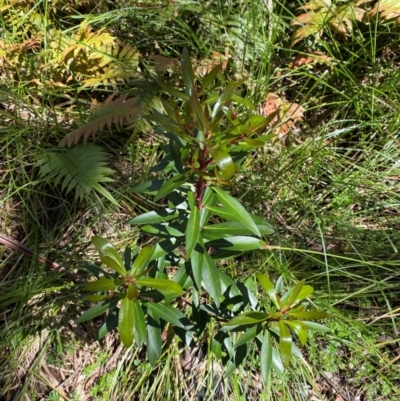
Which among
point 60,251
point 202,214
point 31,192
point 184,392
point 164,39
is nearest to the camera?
point 202,214

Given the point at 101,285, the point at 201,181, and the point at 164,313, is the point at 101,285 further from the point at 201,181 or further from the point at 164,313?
the point at 201,181

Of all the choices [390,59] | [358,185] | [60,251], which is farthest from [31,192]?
[390,59]

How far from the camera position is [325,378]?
5.66 ft

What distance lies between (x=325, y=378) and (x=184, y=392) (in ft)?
1.89

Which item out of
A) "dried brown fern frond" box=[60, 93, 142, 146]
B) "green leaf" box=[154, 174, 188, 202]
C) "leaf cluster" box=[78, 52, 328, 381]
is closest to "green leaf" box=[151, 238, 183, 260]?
"leaf cluster" box=[78, 52, 328, 381]

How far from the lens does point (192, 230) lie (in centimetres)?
107

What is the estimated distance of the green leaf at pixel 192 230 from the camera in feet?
3.43

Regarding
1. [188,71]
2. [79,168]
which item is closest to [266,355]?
[188,71]

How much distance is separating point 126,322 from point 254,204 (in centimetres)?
98

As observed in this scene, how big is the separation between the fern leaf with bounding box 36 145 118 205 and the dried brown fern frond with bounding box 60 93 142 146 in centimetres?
6

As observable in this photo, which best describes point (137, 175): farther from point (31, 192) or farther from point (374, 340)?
point (374, 340)

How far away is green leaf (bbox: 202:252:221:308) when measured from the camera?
3.83ft

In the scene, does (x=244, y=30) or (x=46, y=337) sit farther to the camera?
(x=244, y=30)

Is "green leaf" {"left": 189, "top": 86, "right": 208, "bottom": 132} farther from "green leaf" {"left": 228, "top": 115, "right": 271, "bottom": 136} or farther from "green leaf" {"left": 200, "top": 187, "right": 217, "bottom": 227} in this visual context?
"green leaf" {"left": 200, "top": 187, "right": 217, "bottom": 227}
